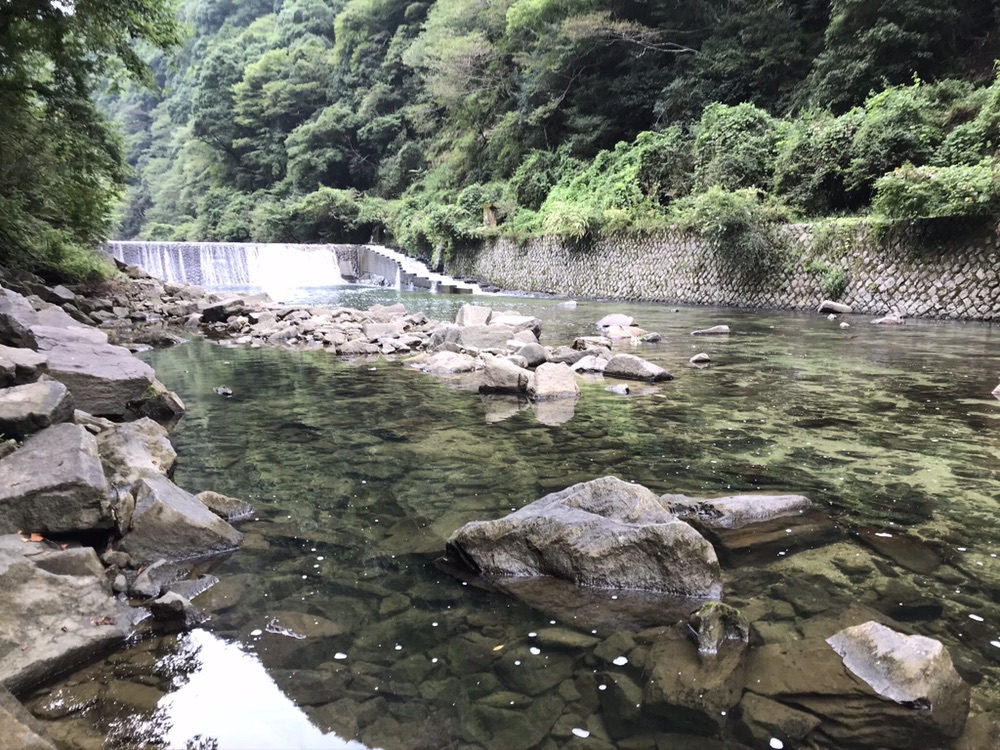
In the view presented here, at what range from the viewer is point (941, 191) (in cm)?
1129

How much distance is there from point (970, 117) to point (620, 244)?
29.3 ft

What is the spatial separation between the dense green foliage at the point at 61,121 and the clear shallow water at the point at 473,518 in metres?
6.90

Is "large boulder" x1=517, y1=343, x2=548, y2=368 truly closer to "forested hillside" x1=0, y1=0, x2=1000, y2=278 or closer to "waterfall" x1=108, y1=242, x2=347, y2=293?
"forested hillside" x1=0, y1=0, x2=1000, y2=278

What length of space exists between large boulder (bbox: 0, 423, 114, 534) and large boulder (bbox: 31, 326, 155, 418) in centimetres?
206

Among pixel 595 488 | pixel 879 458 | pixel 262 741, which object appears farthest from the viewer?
pixel 879 458

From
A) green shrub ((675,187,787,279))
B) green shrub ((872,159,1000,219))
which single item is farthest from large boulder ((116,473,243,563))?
green shrub ((675,187,787,279))

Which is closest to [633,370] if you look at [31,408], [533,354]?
[533,354]

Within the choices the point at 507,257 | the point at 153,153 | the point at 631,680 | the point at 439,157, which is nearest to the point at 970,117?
the point at 507,257

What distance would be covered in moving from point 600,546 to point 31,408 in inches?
124

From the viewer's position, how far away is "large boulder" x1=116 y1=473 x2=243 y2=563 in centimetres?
292

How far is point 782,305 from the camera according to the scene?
50.4ft

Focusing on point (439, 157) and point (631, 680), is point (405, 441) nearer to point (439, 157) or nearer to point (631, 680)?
point (631, 680)

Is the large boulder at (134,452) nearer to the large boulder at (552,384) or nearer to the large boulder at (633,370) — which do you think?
the large boulder at (552,384)

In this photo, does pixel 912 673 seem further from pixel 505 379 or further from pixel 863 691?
pixel 505 379
